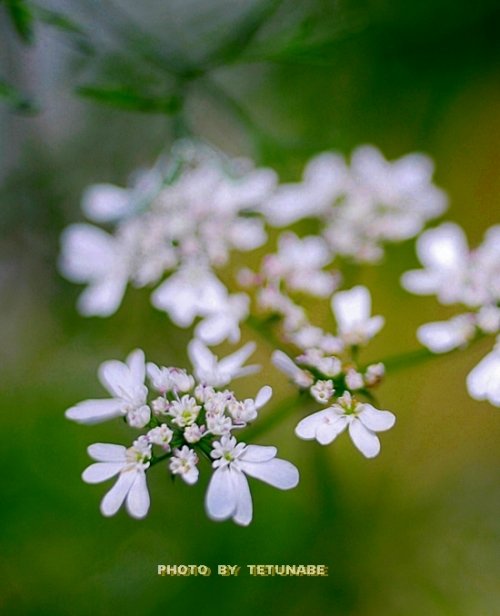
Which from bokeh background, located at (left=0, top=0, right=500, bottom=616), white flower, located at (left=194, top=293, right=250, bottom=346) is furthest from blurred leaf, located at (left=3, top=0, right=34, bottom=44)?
white flower, located at (left=194, top=293, right=250, bottom=346)

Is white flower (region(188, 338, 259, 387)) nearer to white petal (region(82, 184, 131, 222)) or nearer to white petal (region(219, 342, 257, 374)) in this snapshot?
white petal (region(219, 342, 257, 374))

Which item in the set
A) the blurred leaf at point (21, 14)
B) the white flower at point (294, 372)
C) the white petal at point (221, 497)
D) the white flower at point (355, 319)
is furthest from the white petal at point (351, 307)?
the blurred leaf at point (21, 14)

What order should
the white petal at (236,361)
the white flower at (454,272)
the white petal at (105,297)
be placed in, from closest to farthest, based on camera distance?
the white petal at (236,361), the white flower at (454,272), the white petal at (105,297)

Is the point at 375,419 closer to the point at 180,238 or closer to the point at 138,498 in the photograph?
the point at 138,498

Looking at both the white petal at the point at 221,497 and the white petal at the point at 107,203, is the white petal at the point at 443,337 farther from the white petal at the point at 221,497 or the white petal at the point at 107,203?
the white petal at the point at 107,203

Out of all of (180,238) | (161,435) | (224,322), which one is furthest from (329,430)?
(180,238)
